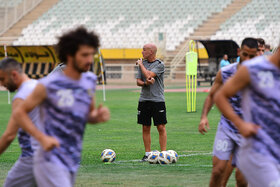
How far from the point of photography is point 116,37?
154 ft

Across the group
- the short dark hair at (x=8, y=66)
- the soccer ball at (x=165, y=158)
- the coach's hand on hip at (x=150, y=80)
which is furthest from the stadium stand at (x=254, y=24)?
the short dark hair at (x=8, y=66)

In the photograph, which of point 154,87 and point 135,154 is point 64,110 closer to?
point 154,87

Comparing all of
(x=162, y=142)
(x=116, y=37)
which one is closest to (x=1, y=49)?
(x=116, y=37)

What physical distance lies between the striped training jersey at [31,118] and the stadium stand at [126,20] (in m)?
39.2

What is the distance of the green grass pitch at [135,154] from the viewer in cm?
923

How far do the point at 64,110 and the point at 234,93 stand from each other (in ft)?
4.40

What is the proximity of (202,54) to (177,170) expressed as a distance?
3364 cm

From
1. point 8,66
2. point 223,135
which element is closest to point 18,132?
point 8,66

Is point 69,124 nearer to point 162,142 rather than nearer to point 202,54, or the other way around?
point 162,142

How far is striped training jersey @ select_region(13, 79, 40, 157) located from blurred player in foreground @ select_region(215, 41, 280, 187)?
1.74m

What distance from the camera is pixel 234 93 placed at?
4879mm

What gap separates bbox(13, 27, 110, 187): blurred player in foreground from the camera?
496 cm

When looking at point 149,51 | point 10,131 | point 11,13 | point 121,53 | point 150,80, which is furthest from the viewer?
point 11,13

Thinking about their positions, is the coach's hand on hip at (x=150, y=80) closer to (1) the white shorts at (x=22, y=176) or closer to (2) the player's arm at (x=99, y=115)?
(1) the white shorts at (x=22, y=176)
